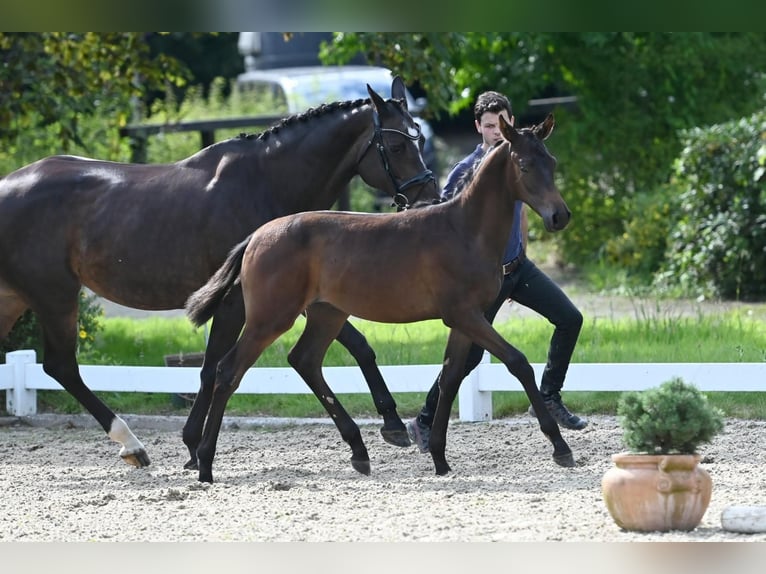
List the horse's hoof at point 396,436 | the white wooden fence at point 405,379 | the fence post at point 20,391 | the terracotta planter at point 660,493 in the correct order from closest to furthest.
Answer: the terracotta planter at point 660,493, the horse's hoof at point 396,436, the white wooden fence at point 405,379, the fence post at point 20,391

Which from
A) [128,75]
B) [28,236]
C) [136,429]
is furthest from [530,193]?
[128,75]

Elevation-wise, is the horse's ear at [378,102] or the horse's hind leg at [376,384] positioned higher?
the horse's ear at [378,102]

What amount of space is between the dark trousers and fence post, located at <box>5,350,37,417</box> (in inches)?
124

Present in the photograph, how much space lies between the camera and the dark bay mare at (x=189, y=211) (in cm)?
682

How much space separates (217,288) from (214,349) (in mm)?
496

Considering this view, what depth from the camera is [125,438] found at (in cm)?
697

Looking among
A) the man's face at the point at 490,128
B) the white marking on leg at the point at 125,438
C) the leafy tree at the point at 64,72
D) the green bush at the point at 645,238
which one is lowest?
the white marking on leg at the point at 125,438

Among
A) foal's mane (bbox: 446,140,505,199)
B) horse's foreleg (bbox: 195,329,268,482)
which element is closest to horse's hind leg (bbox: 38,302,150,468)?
horse's foreleg (bbox: 195,329,268,482)

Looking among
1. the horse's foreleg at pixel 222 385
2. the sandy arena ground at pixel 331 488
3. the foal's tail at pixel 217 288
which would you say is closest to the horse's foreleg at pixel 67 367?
the sandy arena ground at pixel 331 488

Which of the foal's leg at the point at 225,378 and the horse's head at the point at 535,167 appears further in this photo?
the foal's leg at the point at 225,378

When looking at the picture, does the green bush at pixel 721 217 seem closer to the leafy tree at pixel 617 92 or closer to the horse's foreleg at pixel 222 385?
the leafy tree at pixel 617 92

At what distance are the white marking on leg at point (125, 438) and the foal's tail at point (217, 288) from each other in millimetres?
914

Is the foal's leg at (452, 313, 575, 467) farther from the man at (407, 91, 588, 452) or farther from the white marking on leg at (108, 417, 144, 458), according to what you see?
the white marking on leg at (108, 417, 144, 458)

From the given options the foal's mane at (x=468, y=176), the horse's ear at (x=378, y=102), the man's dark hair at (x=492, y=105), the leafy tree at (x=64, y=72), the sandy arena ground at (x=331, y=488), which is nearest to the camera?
the sandy arena ground at (x=331, y=488)
